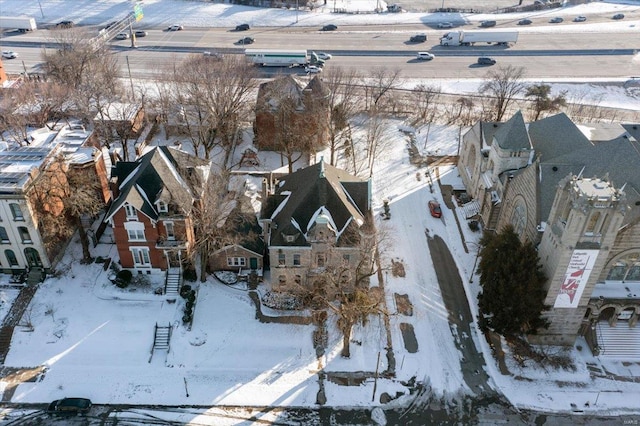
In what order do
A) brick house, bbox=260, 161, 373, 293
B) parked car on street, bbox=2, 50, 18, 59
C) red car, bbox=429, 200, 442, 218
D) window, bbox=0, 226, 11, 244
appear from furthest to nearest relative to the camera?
parked car on street, bbox=2, 50, 18, 59 → red car, bbox=429, 200, 442, 218 → window, bbox=0, 226, 11, 244 → brick house, bbox=260, 161, 373, 293

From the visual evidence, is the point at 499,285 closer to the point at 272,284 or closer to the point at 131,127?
the point at 272,284

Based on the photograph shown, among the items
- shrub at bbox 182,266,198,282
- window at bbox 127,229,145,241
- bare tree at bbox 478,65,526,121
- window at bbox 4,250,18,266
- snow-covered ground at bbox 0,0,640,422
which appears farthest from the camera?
bare tree at bbox 478,65,526,121

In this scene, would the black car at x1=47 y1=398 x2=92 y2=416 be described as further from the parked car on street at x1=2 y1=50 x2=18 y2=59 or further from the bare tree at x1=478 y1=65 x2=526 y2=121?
the parked car on street at x1=2 y1=50 x2=18 y2=59

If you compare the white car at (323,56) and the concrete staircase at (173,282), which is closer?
the concrete staircase at (173,282)

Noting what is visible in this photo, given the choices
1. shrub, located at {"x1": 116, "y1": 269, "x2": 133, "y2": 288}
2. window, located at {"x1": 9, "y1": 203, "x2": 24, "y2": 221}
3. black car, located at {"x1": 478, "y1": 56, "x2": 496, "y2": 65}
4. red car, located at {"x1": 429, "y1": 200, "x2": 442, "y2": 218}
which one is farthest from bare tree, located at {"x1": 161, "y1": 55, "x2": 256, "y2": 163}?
black car, located at {"x1": 478, "y1": 56, "x2": 496, "y2": 65}

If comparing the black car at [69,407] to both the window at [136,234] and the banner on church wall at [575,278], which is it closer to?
the window at [136,234]

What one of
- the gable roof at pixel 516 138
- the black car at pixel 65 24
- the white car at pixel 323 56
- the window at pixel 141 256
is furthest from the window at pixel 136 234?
the black car at pixel 65 24

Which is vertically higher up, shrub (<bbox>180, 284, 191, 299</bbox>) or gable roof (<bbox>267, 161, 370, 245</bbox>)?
gable roof (<bbox>267, 161, 370, 245</bbox>)
